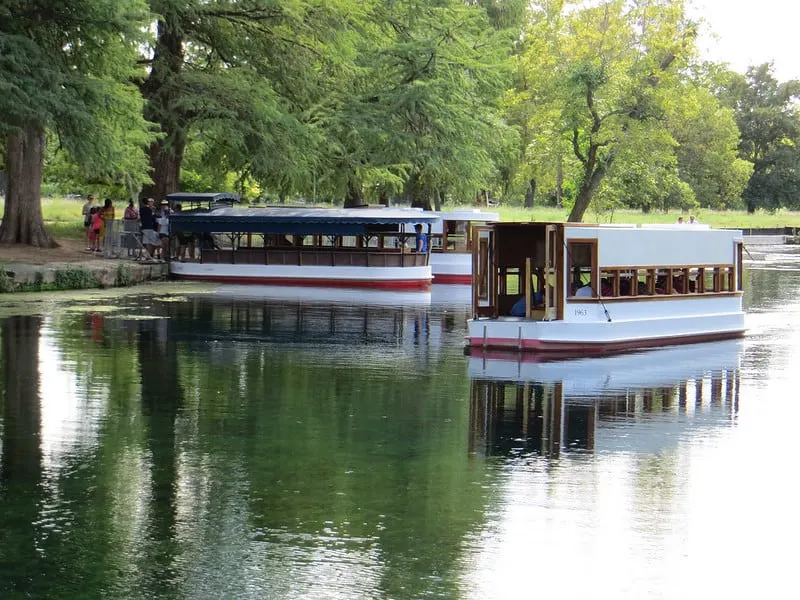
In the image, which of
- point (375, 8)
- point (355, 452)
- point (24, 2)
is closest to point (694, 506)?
point (355, 452)

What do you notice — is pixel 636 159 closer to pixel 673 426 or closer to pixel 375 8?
pixel 375 8

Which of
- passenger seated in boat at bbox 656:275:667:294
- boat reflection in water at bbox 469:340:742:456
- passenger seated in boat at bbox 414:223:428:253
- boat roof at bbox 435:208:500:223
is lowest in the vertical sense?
boat reflection in water at bbox 469:340:742:456

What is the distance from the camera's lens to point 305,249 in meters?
47.6

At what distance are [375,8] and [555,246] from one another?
32816mm

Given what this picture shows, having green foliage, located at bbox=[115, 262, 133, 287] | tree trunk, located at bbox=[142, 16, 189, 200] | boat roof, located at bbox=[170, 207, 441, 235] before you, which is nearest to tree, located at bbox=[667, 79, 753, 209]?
tree trunk, located at bbox=[142, 16, 189, 200]

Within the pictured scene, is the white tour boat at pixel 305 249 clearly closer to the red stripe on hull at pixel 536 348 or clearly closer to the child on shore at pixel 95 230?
the child on shore at pixel 95 230

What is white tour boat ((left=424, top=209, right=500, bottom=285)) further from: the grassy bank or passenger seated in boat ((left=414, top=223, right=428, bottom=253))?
passenger seated in boat ((left=414, top=223, right=428, bottom=253))

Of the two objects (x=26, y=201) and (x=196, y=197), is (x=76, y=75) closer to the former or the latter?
(x=26, y=201)

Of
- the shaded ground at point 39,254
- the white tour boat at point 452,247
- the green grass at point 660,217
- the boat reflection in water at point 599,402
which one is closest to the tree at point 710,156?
the green grass at point 660,217

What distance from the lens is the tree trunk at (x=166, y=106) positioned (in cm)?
4869

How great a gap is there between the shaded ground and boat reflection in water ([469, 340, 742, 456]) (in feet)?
65.0

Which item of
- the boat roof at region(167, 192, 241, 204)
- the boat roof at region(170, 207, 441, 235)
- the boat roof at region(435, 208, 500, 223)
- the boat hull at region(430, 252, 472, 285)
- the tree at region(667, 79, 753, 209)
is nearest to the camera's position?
the boat roof at region(170, 207, 441, 235)

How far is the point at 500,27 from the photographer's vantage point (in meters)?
74.8

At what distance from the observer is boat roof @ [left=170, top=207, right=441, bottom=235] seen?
46.2 m
